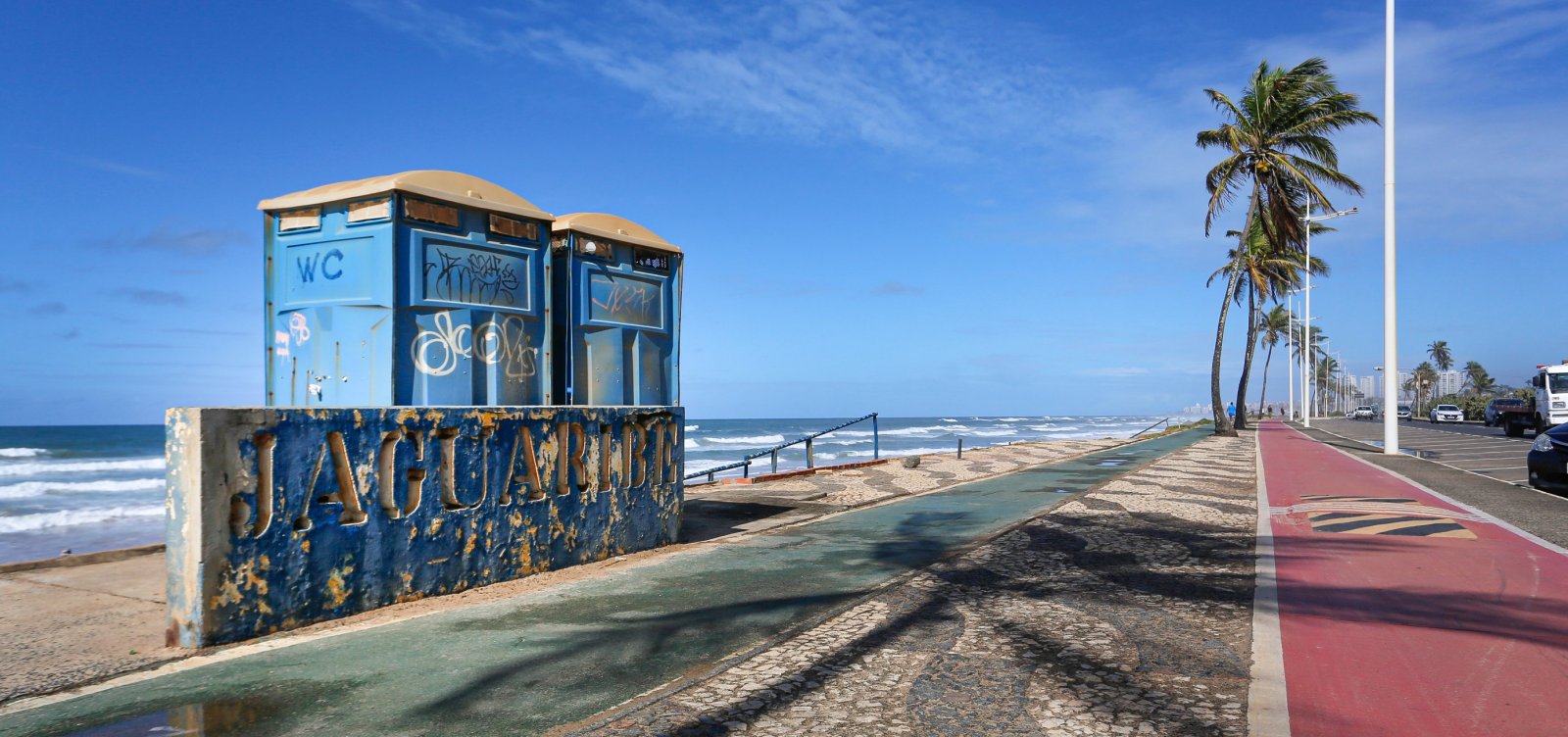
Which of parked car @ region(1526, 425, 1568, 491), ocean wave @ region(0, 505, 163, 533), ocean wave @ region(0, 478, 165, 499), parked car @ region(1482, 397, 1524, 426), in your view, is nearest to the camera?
parked car @ region(1526, 425, 1568, 491)

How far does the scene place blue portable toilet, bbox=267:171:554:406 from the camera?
5840mm

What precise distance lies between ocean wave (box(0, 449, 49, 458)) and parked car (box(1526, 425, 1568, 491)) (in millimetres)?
56175

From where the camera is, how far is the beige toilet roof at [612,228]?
729cm

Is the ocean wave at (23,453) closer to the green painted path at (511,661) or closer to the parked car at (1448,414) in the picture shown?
the green painted path at (511,661)

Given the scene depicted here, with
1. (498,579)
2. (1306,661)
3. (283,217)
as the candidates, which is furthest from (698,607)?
(283,217)

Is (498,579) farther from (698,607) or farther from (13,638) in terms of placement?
(13,638)

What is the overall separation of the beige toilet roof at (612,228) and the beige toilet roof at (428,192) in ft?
1.29

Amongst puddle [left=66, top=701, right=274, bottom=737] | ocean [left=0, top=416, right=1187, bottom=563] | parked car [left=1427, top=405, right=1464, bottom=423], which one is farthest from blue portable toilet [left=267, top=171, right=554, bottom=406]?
parked car [left=1427, top=405, right=1464, bottom=423]

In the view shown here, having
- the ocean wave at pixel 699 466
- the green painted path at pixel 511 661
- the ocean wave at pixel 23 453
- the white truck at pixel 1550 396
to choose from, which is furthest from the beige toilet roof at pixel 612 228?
the ocean wave at pixel 23 453

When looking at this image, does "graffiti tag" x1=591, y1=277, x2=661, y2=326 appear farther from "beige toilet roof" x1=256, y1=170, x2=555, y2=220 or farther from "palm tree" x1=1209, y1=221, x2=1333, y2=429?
"palm tree" x1=1209, y1=221, x2=1333, y2=429

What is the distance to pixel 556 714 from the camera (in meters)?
3.52

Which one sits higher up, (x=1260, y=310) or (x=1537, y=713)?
(x=1260, y=310)

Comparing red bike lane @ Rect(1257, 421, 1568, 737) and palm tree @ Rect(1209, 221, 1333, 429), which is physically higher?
palm tree @ Rect(1209, 221, 1333, 429)

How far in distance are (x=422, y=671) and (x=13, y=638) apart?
2.44 m
